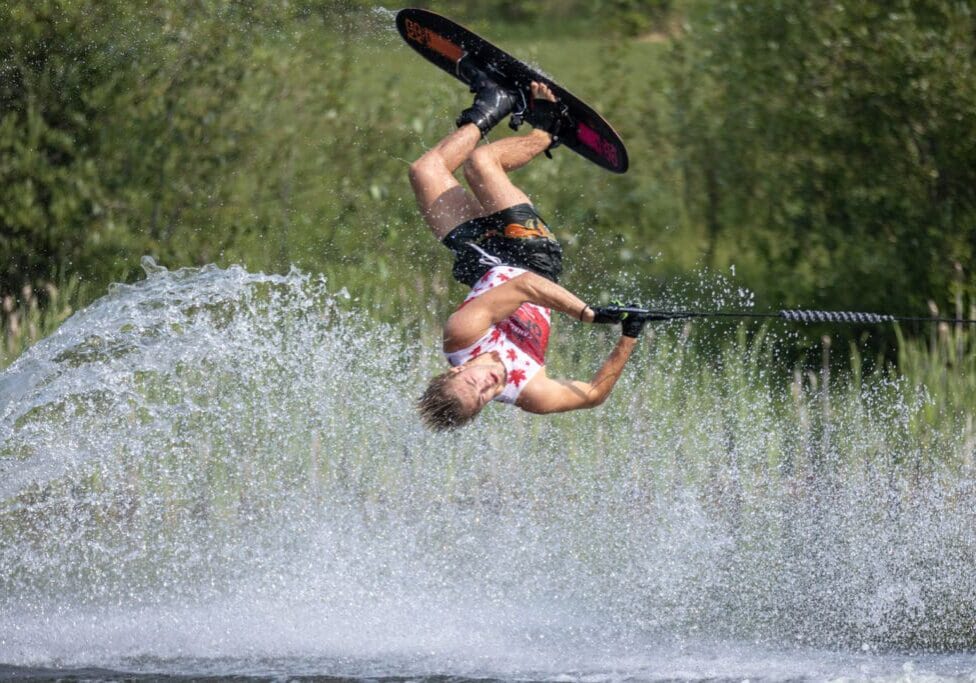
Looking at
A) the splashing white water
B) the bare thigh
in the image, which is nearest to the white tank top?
the bare thigh

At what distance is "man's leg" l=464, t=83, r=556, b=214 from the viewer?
21.1 feet

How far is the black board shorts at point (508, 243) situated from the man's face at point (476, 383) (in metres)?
0.48

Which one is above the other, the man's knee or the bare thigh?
the man's knee

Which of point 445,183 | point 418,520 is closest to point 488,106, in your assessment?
point 445,183

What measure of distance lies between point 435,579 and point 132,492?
1.85 metres

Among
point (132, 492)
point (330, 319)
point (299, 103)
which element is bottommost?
point (132, 492)

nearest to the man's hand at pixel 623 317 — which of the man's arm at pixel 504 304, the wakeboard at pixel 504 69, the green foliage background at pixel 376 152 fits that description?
the man's arm at pixel 504 304

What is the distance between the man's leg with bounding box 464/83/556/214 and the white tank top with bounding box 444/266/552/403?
0.32 meters

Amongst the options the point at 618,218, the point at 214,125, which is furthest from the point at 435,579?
the point at 618,218

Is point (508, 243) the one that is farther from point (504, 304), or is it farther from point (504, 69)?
point (504, 69)

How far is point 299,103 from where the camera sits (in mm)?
10445

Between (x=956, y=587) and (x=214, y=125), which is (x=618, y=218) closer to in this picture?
(x=214, y=125)

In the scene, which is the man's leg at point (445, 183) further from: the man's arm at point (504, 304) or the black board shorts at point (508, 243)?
the man's arm at point (504, 304)

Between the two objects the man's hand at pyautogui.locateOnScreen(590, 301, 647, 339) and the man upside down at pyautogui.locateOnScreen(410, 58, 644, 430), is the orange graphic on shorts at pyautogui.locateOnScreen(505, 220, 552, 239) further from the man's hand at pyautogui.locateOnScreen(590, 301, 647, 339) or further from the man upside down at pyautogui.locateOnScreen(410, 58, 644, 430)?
the man's hand at pyautogui.locateOnScreen(590, 301, 647, 339)
